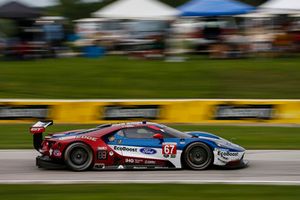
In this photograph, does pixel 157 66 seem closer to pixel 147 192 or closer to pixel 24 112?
pixel 24 112

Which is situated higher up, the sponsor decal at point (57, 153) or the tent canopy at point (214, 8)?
the tent canopy at point (214, 8)

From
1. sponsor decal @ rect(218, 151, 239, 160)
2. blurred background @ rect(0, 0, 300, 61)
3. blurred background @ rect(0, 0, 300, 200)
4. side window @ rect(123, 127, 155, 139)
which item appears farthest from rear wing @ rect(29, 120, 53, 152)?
blurred background @ rect(0, 0, 300, 61)

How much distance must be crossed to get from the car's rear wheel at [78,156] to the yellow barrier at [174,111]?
21.9 ft

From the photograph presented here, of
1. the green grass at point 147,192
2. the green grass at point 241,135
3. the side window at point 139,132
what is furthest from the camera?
the green grass at point 241,135

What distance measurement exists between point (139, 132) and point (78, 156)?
1141 mm

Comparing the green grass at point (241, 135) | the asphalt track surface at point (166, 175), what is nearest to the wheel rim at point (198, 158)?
the asphalt track surface at point (166, 175)

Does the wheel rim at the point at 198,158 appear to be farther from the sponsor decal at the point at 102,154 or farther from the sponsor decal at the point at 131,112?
the sponsor decal at the point at 131,112

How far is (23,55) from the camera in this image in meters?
25.3

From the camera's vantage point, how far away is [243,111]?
1838cm

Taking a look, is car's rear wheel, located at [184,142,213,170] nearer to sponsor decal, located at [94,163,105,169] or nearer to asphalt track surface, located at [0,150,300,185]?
asphalt track surface, located at [0,150,300,185]

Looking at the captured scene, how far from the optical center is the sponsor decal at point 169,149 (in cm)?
1159

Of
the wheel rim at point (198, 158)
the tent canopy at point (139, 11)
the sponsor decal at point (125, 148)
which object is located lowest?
the wheel rim at point (198, 158)

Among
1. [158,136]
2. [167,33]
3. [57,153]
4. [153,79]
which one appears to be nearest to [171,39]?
[167,33]

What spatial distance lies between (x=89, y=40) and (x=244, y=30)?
6.08m
